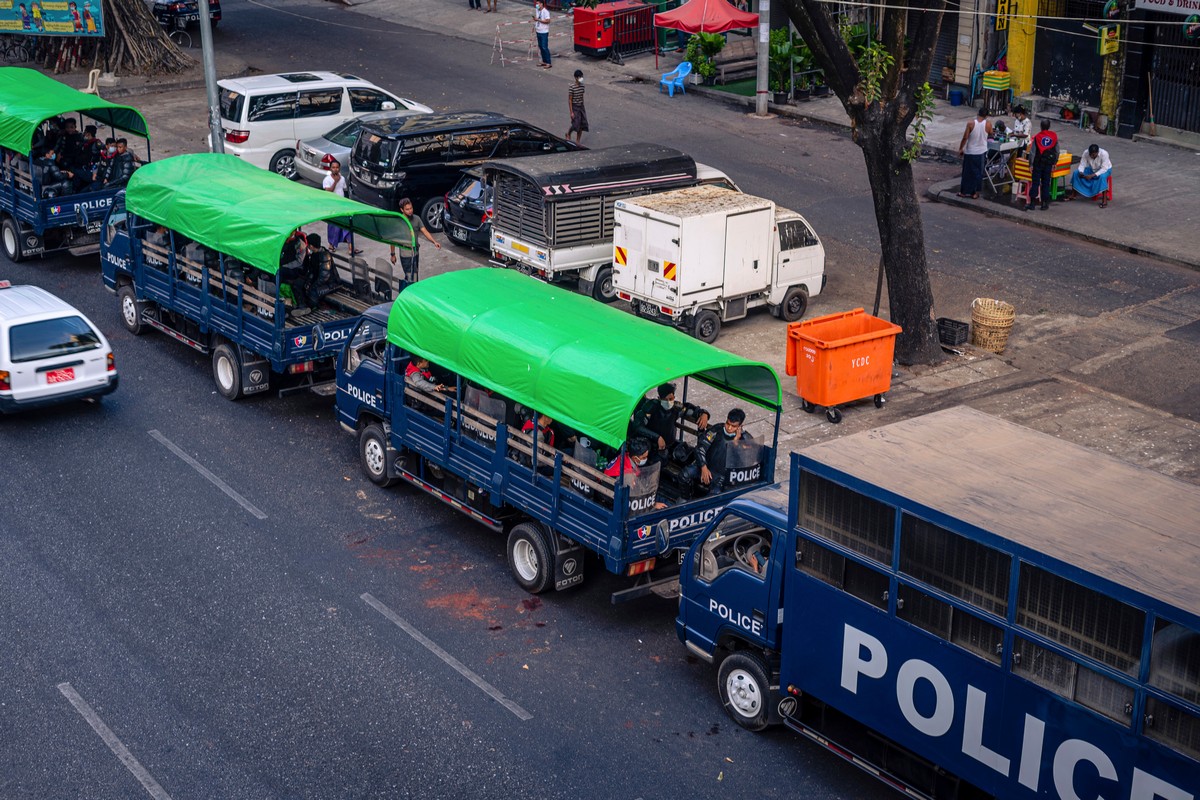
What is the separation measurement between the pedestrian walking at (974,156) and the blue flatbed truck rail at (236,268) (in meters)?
12.8

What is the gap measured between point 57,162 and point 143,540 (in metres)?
11.5

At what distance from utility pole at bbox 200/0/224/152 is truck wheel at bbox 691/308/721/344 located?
10.8 m

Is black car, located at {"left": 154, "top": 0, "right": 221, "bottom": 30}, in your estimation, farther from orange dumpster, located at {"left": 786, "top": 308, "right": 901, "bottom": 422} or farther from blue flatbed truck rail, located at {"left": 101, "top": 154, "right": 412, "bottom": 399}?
orange dumpster, located at {"left": 786, "top": 308, "right": 901, "bottom": 422}

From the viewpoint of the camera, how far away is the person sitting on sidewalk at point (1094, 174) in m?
25.8

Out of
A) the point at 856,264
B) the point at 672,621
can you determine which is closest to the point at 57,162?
the point at 856,264

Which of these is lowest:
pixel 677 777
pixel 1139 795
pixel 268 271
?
pixel 677 777

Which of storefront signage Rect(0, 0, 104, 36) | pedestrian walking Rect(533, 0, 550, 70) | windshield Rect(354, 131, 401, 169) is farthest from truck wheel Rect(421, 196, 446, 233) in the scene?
storefront signage Rect(0, 0, 104, 36)

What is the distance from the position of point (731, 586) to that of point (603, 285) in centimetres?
1101

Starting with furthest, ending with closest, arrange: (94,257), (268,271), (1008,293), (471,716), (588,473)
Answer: (94,257)
(1008,293)
(268,271)
(588,473)
(471,716)

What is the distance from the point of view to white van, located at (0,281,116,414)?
17125mm

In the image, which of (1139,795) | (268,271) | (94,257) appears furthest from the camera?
(94,257)

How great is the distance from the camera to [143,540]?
48.7 ft

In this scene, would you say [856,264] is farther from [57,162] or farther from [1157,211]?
[57,162]

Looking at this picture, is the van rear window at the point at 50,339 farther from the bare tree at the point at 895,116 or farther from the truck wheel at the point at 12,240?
the bare tree at the point at 895,116
